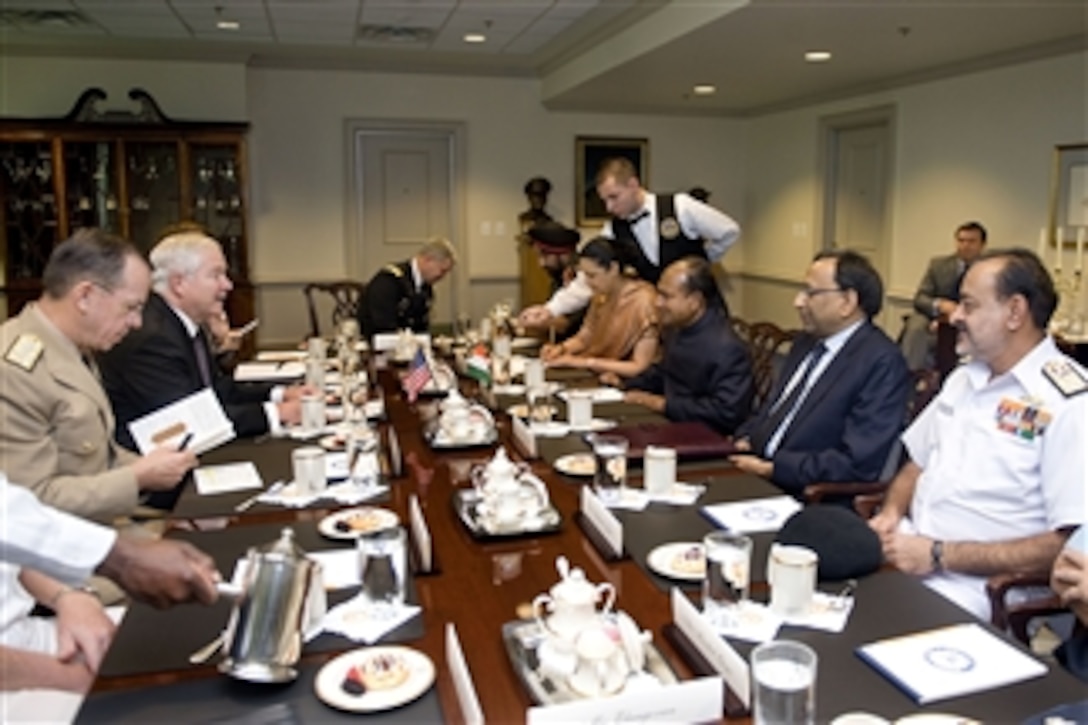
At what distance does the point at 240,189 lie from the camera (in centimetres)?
655

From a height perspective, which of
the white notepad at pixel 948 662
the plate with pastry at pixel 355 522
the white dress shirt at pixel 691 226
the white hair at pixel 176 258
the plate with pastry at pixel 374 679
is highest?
the white dress shirt at pixel 691 226

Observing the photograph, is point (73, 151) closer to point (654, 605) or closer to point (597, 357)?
point (597, 357)

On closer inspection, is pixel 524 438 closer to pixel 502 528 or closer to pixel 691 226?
pixel 502 528

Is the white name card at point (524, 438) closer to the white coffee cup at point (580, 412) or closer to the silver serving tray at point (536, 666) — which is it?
the white coffee cup at point (580, 412)

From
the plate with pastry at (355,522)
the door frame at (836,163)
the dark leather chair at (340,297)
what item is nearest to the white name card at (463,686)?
the plate with pastry at (355,522)

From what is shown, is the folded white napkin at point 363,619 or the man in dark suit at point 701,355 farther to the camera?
the man in dark suit at point 701,355

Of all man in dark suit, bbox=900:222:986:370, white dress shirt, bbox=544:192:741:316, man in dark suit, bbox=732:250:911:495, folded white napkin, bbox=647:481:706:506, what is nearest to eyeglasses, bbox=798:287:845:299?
man in dark suit, bbox=732:250:911:495

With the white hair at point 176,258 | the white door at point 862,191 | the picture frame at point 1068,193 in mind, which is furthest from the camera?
the white door at point 862,191

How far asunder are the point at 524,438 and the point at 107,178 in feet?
17.4

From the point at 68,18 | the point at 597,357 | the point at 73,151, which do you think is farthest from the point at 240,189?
the point at 597,357

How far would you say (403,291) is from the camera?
483 centimetres

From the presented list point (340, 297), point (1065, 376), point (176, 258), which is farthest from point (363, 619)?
point (340, 297)

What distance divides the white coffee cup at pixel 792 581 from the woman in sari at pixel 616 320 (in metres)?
2.36

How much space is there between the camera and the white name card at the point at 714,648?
3.70ft
